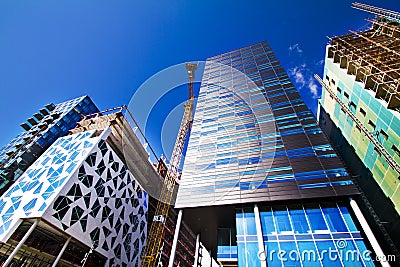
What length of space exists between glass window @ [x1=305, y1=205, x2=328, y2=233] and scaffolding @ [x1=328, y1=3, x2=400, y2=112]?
53.1 feet

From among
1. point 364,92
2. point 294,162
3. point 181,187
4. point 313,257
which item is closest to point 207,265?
point 181,187

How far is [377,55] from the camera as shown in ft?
98.9

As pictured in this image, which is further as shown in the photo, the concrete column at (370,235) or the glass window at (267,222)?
the glass window at (267,222)

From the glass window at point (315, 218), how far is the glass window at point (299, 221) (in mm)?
428

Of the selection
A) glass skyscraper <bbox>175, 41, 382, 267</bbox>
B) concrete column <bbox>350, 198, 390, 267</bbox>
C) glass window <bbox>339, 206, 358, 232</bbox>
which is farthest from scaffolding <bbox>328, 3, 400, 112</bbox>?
glass window <bbox>339, 206, 358, 232</bbox>

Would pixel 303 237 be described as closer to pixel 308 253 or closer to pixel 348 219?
pixel 308 253

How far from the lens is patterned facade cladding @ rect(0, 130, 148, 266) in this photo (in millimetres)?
26906

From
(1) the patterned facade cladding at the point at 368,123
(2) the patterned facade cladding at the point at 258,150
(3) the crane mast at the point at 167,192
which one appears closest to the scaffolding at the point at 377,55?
(1) the patterned facade cladding at the point at 368,123

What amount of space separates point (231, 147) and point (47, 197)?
81.7 ft

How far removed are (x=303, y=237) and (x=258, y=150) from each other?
420 inches

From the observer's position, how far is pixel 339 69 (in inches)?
1421

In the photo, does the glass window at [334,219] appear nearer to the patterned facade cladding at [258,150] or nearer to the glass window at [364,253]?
the glass window at [364,253]

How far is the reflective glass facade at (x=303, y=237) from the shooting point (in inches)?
603

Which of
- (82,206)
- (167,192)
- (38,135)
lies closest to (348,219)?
(82,206)
